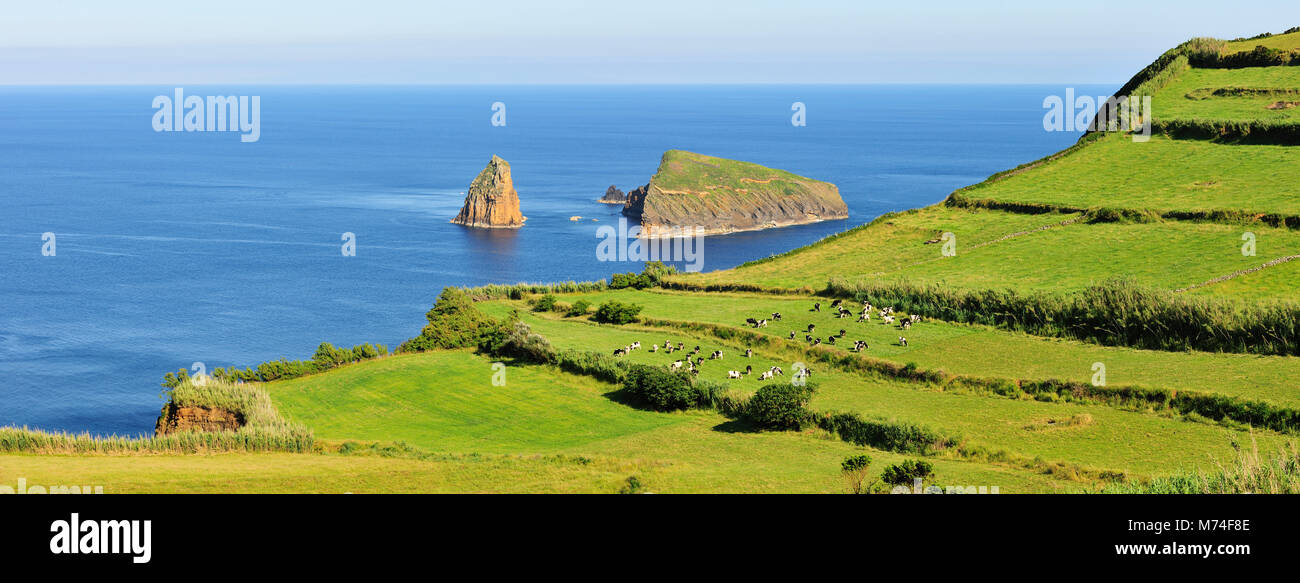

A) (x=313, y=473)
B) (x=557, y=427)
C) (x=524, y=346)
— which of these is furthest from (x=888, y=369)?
(x=313, y=473)

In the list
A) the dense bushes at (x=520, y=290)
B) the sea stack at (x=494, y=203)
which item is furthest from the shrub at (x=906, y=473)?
the sea stack at (x=494, y=203)

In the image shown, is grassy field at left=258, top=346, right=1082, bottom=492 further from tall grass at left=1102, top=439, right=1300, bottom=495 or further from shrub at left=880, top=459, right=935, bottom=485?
tall grass at left=1102, top=439, right=1300, bottom=495

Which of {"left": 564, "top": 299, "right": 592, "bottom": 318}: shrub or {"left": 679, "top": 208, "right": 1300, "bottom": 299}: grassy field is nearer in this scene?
{"left": 679, "top": 208, "right": 1300, "bottom": 299}: grassy field

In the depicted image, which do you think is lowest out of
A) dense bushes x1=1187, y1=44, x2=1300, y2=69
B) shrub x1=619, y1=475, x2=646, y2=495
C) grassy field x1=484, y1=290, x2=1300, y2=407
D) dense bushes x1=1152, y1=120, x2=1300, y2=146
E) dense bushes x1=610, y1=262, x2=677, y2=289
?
shrub x1=619, y1=475, x2=646, y2=495

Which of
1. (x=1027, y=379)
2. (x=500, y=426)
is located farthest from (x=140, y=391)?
(x=1027, y=379)

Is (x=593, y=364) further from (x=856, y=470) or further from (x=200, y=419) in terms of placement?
(x=856, y=470)

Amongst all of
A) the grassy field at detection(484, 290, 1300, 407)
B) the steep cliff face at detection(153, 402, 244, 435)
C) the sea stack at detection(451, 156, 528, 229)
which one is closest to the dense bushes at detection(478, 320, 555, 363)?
the grassy field at detection(484, 290, 1300, 407)

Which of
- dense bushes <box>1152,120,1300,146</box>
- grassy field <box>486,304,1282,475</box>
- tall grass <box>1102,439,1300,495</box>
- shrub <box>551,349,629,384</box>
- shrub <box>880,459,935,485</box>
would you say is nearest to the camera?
tall grass <box>1102,439,1300,495</box>
